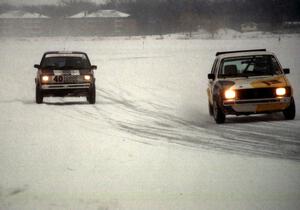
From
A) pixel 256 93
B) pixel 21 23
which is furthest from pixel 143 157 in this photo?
pixel 21 23

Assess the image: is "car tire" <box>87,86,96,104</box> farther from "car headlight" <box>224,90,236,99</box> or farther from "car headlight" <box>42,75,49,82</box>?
"car headlight" <box>224,90,236,99</box>

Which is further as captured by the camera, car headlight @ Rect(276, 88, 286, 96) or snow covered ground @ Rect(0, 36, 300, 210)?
car headlight @ Rect(276, 88, 286, 96)

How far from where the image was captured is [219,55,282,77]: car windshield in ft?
39.0

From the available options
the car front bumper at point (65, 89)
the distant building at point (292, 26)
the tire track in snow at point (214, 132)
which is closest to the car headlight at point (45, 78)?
the car front bumper at point (65, 89)

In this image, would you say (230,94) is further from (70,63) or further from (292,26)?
(292,26)

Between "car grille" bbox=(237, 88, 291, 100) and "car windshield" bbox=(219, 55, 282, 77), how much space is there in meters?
0.68

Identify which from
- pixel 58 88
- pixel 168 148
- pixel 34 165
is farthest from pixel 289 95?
pixel 58 88

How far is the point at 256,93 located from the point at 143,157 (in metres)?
4.15

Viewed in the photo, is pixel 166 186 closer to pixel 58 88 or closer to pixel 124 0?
pixel 58 88

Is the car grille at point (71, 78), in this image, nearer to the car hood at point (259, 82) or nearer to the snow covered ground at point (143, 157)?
the snow covered ground at point (143, 157)

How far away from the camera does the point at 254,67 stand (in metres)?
12.2

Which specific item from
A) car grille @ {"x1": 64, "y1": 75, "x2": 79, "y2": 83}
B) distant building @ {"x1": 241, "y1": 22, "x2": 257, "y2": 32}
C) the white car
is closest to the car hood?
the white car

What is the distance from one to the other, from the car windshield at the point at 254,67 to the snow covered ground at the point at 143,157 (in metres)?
1.01

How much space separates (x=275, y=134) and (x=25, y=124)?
5.20m
